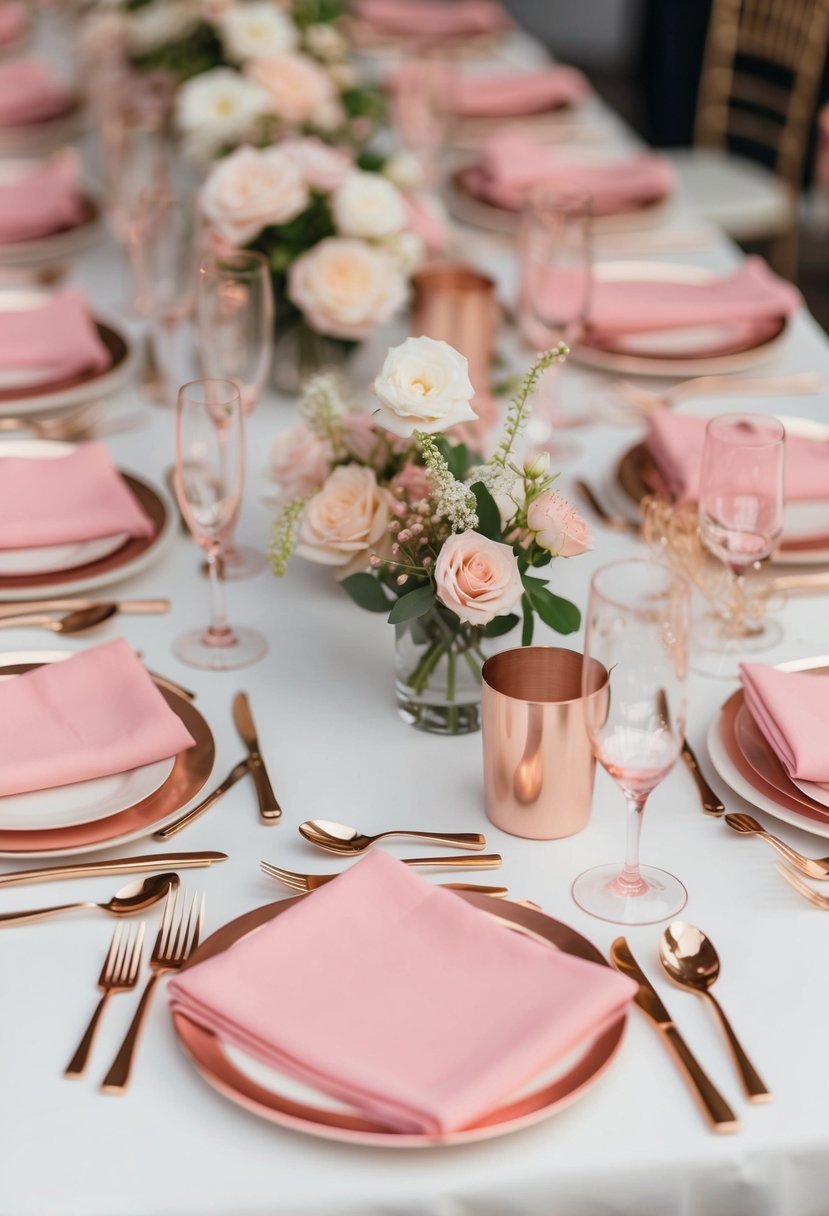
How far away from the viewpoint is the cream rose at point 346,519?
143 centimetres

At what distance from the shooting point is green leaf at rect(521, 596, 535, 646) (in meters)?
1.30

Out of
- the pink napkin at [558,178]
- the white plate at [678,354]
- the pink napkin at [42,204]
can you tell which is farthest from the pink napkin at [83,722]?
the pink napkin at [558,178]

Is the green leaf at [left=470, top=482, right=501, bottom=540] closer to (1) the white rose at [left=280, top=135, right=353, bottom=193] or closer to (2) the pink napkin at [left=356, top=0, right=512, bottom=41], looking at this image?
(1) the white rose at [left=280, top=135, right=353, bottom=193]

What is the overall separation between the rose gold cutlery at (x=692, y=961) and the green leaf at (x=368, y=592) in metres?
0.40

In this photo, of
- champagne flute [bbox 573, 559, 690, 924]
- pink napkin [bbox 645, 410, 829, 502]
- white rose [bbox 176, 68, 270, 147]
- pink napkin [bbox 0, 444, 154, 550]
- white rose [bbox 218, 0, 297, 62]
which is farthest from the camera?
white rose [bbox 218, 0, 297, 62]

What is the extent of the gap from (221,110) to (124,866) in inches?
54.6

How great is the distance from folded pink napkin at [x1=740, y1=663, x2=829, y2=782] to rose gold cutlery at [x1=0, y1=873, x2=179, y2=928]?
50 centimetres

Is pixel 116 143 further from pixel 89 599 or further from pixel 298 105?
pixel 89 599

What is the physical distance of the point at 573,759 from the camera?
122 cm

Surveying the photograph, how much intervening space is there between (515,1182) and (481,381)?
1.25 m

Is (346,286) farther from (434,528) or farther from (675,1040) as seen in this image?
(675,1040)

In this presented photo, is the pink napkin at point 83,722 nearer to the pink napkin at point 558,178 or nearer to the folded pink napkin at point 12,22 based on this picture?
the pink napkin at point 558,178

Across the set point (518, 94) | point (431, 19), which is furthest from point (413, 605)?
point (431, 19)

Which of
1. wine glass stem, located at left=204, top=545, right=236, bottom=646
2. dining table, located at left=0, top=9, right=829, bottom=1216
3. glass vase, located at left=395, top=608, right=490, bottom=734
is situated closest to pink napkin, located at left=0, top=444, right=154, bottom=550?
dining table, located at left=0, top=9, right=829, bottom=1216
